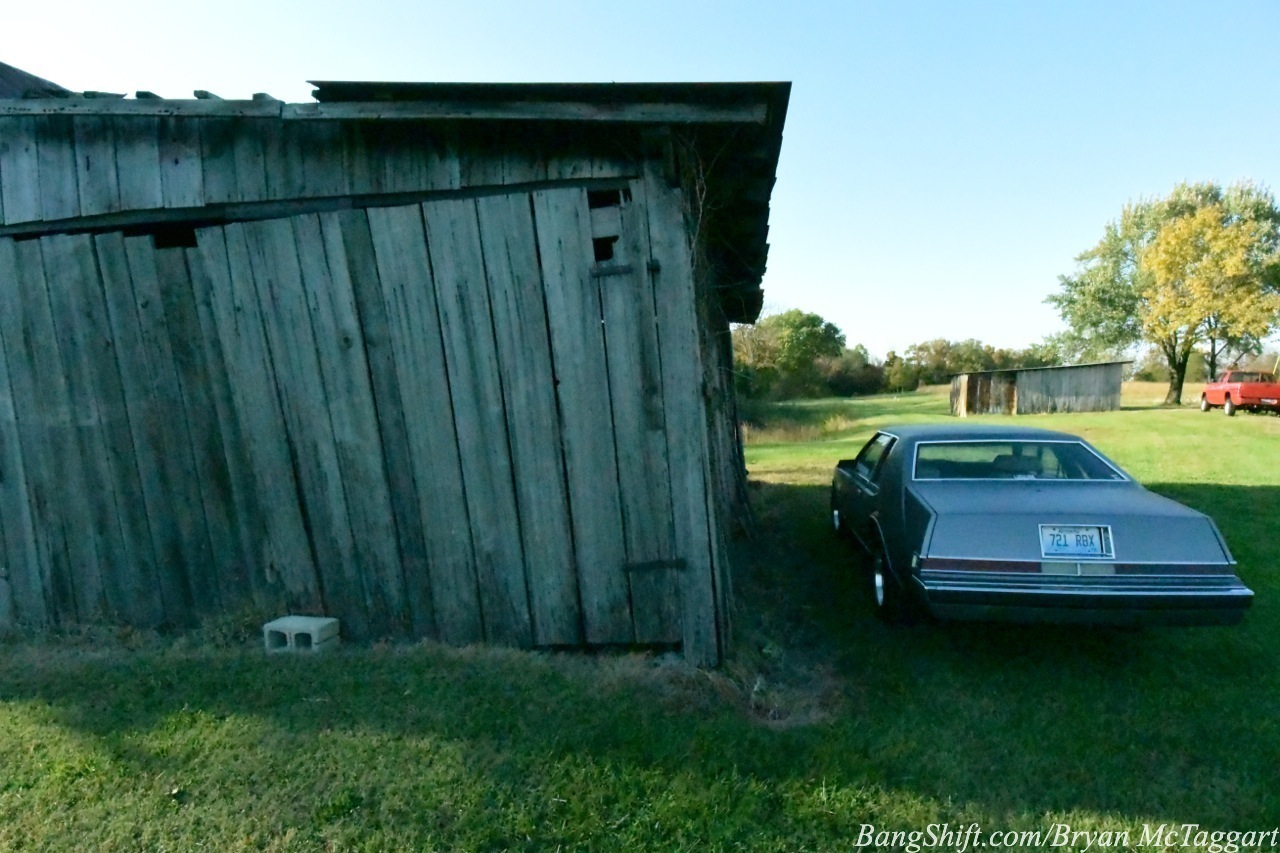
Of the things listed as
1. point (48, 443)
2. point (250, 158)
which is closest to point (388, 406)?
point (250, 158)

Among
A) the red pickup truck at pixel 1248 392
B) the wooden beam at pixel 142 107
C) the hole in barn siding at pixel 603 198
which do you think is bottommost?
the red pickup truck at pixel 1248 392

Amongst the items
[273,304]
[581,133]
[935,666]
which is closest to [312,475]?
[273,304]

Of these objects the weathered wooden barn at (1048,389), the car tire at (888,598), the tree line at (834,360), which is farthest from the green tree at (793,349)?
the car tire at (888,598)

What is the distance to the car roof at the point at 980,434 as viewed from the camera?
623 cm

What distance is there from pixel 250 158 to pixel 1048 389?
33957 millimetres

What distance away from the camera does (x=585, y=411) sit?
464 cm

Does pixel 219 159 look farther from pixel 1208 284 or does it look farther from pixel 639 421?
pixel 1208 284

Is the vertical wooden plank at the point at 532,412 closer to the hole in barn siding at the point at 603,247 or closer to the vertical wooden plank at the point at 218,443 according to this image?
the hole in barn siding at the point at 603,247

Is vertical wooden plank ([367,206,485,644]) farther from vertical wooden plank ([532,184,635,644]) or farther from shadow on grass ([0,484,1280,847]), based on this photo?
vertical wooden plank ([532,184,635,644])

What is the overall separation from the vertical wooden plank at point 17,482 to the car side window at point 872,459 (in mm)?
5890

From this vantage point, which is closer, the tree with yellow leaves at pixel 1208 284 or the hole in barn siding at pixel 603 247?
the hole in barn siding at pixel 603 247

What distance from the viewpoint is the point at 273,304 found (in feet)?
16.0

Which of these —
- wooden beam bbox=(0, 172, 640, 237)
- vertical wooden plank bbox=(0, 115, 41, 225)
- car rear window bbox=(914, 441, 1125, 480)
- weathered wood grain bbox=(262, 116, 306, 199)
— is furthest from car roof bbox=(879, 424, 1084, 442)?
vertical wooden plank bbox=(0, 115, 41, 225)

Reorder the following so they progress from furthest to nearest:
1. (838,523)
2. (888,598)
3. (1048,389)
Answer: (1048,389), (838,523), (888,598)
